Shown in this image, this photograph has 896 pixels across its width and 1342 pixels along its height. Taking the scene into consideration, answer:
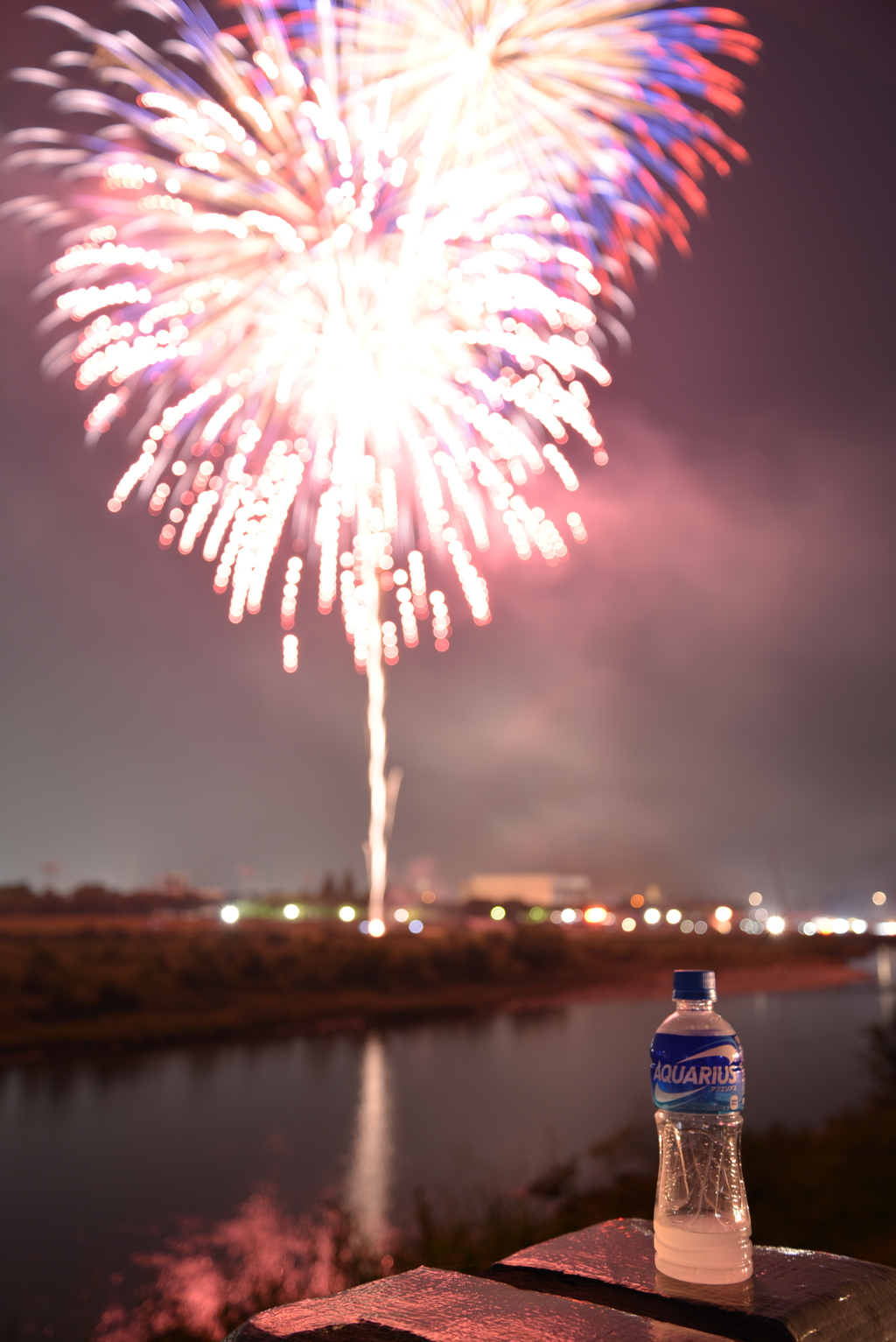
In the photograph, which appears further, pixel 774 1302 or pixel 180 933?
pixel 180 933

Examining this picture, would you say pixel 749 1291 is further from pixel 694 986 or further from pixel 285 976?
pixel 285 976

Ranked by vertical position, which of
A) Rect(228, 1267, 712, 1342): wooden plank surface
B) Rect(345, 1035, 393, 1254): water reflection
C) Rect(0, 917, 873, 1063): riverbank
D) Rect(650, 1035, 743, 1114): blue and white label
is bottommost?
Rect(345, 1035, 393, 1254): water reflection

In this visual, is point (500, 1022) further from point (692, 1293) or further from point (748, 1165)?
point (692, 1293)

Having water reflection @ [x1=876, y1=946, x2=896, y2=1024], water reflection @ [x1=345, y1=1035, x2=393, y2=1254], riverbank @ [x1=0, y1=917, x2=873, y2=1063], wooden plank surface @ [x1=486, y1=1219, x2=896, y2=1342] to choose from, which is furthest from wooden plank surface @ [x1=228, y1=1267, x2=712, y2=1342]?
riverbank @ [x1=0, y1=917, x2=873, y2=1063]

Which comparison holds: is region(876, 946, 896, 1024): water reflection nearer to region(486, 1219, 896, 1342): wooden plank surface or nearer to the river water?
the river water

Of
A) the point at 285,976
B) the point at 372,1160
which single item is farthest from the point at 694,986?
the point at 285,976

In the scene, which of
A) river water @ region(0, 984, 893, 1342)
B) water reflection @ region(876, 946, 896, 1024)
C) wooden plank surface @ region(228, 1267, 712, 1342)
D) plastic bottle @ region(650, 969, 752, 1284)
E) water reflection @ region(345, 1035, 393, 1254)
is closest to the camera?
wooden plank surface @ region(228, 1267, 712, 1342)

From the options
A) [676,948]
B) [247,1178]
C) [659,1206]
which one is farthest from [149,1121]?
[676,948]
